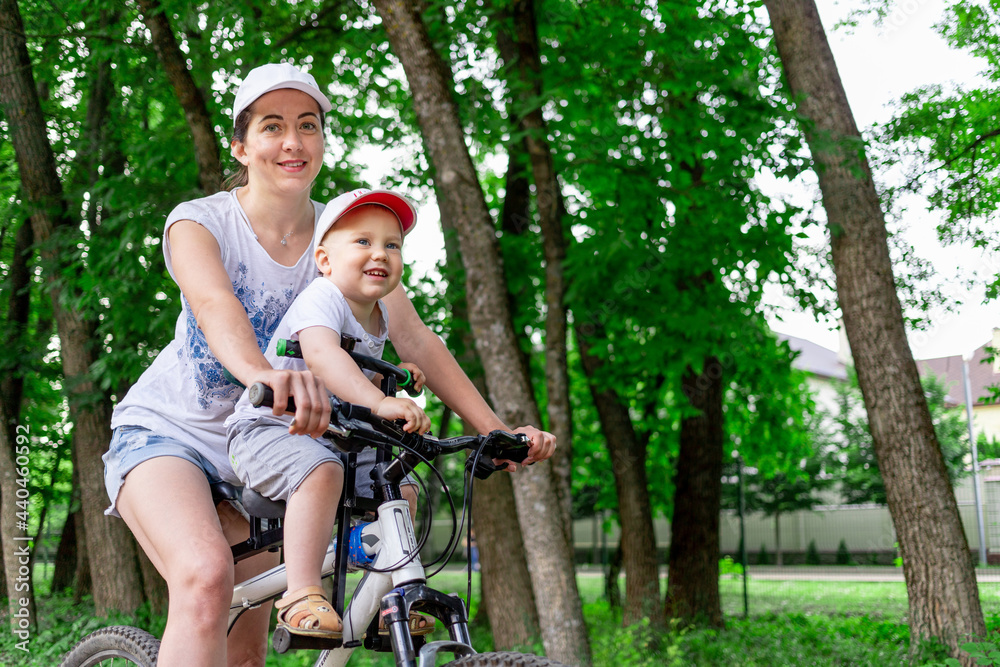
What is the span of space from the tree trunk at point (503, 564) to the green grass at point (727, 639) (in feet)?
1.56

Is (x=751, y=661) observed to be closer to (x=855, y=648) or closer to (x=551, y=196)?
(x=855, y=648)

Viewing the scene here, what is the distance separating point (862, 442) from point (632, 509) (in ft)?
72.0

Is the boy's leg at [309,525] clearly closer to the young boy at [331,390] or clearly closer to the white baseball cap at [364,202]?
the young boy at [331,390]

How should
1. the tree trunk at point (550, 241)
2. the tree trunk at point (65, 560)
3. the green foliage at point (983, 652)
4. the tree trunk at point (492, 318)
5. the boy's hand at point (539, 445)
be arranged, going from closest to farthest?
the boy's hand at point (539, 445)
the green foliage at point (983, 652)
the tree trunk at point (492, 318)
the tree trunk at point (550, 241)
the tree trunk at point (65, 560)

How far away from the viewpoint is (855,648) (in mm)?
8117

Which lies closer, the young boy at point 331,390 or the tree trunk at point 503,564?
the young boy at point 331,390

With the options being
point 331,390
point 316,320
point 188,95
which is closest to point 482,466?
point 331,390

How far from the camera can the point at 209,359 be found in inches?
85.7

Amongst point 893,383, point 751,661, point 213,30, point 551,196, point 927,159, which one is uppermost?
point 213,30

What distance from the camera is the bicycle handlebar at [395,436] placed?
1621mm

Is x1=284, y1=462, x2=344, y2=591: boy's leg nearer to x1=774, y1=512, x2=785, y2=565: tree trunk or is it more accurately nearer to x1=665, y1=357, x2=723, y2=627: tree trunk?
x1=665, y1=357, x2=723, y2=627: tree trunk

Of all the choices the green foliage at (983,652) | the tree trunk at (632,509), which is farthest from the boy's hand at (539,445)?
the tree trunk at (632,509)

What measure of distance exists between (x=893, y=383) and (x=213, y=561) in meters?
5.72

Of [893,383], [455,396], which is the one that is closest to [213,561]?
[455,396]
